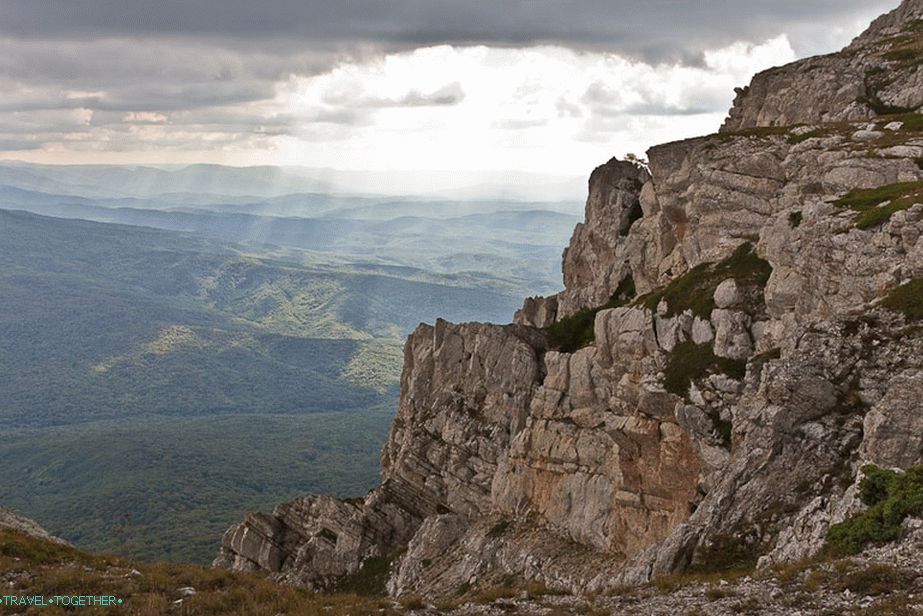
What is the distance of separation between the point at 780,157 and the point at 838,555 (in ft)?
125

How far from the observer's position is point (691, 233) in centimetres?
6284

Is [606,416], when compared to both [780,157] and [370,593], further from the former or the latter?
[370,593]

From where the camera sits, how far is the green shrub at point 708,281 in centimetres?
5138

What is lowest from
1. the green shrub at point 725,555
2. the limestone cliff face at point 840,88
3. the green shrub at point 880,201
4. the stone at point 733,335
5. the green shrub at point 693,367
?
the green shrub at point 725,555

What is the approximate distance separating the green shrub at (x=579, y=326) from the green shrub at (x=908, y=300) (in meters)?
39.4

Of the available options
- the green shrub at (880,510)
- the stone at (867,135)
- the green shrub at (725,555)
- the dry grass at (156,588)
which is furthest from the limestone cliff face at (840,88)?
the dry grass at (156,588)

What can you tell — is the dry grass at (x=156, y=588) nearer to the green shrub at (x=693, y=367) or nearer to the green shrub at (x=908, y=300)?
the green shrub at (x=693, y=367)

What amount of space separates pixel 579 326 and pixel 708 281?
88.1 feet

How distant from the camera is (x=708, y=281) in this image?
5406 cm

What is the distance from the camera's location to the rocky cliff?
3312 centimetres

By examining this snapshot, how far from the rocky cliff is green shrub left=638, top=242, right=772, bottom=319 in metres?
0.18

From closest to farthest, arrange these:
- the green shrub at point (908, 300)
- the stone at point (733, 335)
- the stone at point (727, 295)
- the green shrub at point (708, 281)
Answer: the green shrub at point (908, 300) < the stone at point (733, 335) < the stone at point (727, 295) < the green shrub at point (708, 281)

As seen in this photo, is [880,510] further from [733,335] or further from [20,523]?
[20,523]

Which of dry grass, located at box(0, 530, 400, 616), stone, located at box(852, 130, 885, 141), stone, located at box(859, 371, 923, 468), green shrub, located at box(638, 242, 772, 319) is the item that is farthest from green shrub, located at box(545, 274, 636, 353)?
dry grass, located at box(0, 530, 400, 616)
